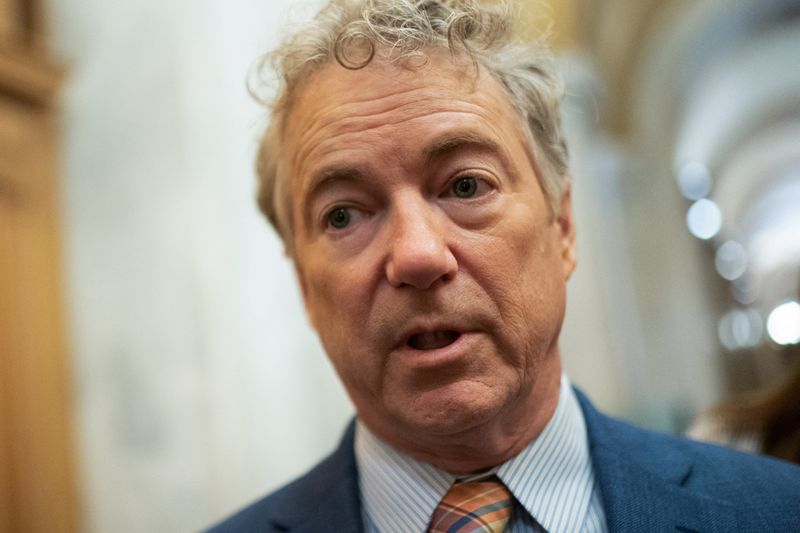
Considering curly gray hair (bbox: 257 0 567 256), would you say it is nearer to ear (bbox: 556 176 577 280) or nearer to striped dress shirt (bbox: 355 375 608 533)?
ear (bbox: 556 176 577 280)

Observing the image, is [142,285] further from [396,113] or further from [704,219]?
[704,219]

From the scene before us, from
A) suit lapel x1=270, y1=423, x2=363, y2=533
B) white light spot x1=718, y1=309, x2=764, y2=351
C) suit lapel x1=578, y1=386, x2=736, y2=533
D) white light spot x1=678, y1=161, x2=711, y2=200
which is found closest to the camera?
suit lapel x1=578, y1=386, x2=736, y2=533

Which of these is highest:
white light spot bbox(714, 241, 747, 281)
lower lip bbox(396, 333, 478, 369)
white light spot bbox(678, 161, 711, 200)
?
white light spot bbox(678, 161, 711, 200)

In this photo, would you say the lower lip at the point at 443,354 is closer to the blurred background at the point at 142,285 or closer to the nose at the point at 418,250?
the nose at the point at 418,250

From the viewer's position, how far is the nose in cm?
113

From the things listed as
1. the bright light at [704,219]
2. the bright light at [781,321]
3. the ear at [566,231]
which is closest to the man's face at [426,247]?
the ear at [566,231]

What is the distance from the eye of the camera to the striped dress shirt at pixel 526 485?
4.03 ft

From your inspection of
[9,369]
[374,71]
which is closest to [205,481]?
[9,369]

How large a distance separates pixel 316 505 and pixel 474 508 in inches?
12.2

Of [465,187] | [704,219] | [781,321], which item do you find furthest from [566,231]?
[704,219]

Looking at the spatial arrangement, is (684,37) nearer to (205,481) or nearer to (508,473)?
(205,481)

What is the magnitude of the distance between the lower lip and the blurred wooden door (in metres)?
1.98

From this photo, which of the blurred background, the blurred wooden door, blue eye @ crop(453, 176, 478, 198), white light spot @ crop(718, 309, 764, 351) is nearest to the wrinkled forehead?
blue eye @ crop(453, 176, 478, 198)

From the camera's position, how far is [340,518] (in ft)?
4.35
